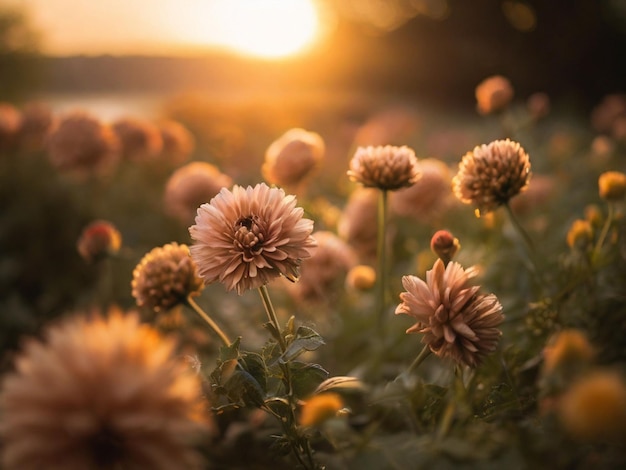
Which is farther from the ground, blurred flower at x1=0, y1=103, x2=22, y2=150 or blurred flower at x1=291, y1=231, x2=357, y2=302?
blurred flower at x1=0, y1=103, x2=22, y2=150

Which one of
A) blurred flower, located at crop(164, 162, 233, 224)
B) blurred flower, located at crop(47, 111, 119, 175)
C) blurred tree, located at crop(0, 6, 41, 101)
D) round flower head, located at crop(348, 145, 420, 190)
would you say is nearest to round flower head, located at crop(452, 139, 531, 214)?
round flower head, located at crop(348, 145, 420, 190)

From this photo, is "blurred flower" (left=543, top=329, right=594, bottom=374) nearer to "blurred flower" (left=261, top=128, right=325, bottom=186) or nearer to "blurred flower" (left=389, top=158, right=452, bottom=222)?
"blurred flower" (left=261, top=128, right=325, bottom=186)

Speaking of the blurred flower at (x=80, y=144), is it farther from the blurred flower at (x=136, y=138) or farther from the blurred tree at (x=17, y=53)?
the blurred tree at (x=17, y=53)

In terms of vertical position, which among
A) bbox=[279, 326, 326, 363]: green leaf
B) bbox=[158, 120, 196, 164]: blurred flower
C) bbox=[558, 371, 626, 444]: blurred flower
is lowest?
bbox=[558, 371, 626, 444]: blurred flower

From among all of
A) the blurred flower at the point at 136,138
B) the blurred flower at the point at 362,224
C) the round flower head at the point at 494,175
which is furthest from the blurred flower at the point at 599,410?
the blurred flower at the point at 136,138

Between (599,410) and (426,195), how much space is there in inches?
58.9

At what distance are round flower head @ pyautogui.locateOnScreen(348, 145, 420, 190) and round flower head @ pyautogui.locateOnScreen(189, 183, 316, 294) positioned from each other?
33cm

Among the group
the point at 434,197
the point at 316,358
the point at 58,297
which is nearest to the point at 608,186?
the point at 434,197

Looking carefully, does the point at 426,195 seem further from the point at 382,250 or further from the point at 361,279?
the point at 382,250

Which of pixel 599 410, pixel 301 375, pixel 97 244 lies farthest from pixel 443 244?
pixel 97 244

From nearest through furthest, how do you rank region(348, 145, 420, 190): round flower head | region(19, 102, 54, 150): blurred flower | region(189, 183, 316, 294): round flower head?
region(189, 183, 316, 294): round flower head, region(348, 145, 420, 190): round flower head, region(19, 102, 54, 150): blurred flower

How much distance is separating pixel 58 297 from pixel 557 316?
210cm

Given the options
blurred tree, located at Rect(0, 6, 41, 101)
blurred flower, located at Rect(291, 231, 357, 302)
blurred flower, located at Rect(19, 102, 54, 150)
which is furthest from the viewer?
blurred tree, located at Rect(0, 6, 41, 101)

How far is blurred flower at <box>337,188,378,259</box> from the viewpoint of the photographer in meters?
1.88
